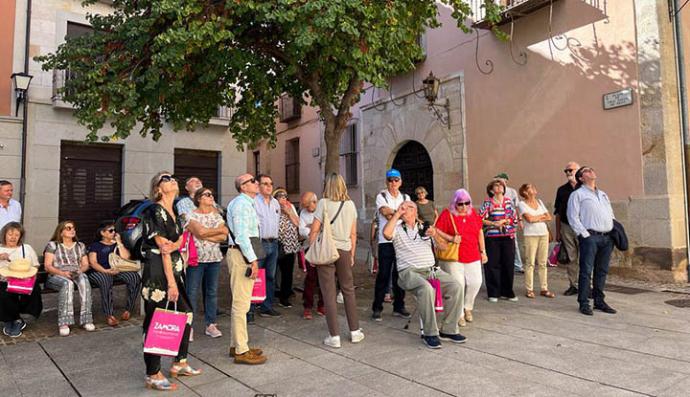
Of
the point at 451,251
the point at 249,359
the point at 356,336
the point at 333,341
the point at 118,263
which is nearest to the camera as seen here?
the point at 249,359

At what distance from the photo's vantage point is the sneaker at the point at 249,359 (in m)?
4.05

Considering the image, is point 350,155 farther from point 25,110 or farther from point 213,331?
point 213,331

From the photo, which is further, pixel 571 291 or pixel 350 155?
pixel 350 155

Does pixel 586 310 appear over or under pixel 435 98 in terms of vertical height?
under

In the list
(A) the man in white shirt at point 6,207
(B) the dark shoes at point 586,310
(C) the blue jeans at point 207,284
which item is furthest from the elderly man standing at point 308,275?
(A) the man in white shirt at point 6,207

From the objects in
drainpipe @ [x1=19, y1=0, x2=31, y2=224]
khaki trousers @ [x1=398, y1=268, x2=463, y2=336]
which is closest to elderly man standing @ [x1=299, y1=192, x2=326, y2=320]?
khaki trousers @ [x1=398, y1=268, x2=463, y2=336]

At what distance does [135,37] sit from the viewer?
652 cm

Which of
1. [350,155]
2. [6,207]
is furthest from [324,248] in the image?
[350,155]

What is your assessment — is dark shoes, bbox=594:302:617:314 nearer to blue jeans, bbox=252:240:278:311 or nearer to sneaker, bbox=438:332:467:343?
sneaker, bbox=438:332:467:343

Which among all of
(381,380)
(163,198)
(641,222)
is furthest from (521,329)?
(641,222)

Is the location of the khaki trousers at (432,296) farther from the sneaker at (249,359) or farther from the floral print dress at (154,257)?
the floral print dress at (154,257)

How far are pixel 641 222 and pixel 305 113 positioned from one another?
12357mm

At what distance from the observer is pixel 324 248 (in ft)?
14.9

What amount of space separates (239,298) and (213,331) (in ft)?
3.78
